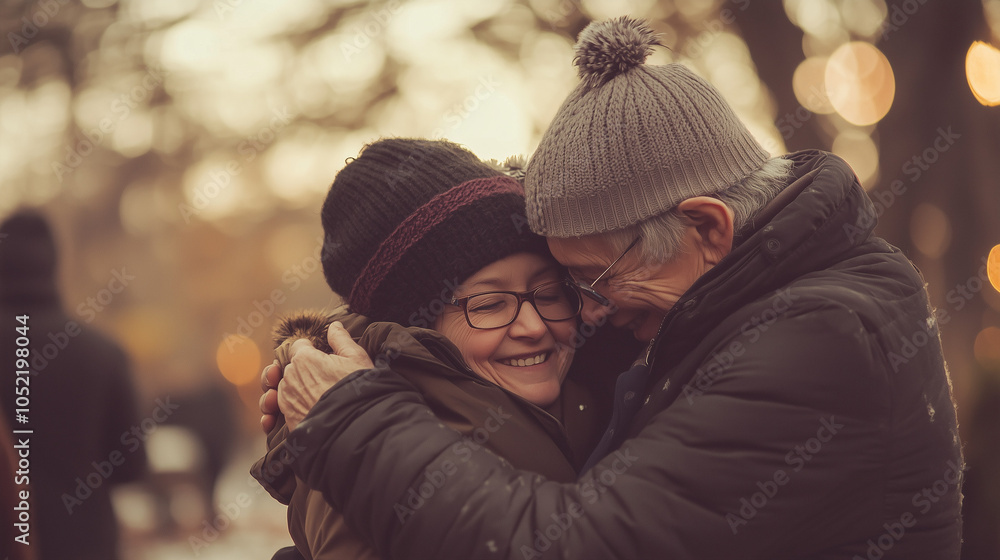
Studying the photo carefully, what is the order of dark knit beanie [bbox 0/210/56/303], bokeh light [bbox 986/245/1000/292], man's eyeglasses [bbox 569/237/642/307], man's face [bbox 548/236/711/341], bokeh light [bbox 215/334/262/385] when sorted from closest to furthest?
man's face [bbox 548/236/711/341] < man's eyeglasses [bbox 569/237/642/307] < dark knit beanie [bbox 0/210/56/303] < bokeh light [bbox 986/245/1000/292] < bokeh light [bbox 215/334/262/385]

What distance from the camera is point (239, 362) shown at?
3152 cm

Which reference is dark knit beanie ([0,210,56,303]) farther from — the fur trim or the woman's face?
the woman's face

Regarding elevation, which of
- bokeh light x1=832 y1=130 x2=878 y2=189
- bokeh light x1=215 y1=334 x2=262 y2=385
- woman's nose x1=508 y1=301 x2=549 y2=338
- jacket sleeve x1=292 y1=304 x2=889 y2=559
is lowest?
bokeh light x1=215 y1=334 x2=262 y2=385

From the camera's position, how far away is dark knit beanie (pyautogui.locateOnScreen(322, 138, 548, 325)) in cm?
246

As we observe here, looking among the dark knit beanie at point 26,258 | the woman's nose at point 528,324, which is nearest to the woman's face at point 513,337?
the woman's nose at point 528,324

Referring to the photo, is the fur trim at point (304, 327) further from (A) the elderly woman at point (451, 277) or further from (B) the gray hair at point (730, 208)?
(B) the gray hair at point (730, 208)

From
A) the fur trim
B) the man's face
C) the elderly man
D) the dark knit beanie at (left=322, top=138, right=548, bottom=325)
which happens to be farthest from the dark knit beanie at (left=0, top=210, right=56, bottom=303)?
the man's face

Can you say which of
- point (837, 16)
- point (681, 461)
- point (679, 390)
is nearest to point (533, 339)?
point (679, 390)

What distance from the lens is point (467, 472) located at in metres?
1.72

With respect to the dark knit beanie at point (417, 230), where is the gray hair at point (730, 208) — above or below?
below

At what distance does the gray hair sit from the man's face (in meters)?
0.03

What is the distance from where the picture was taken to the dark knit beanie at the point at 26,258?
169 inches

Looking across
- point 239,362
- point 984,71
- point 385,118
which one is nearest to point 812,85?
point 984,71

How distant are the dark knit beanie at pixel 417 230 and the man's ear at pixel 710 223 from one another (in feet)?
2.04
